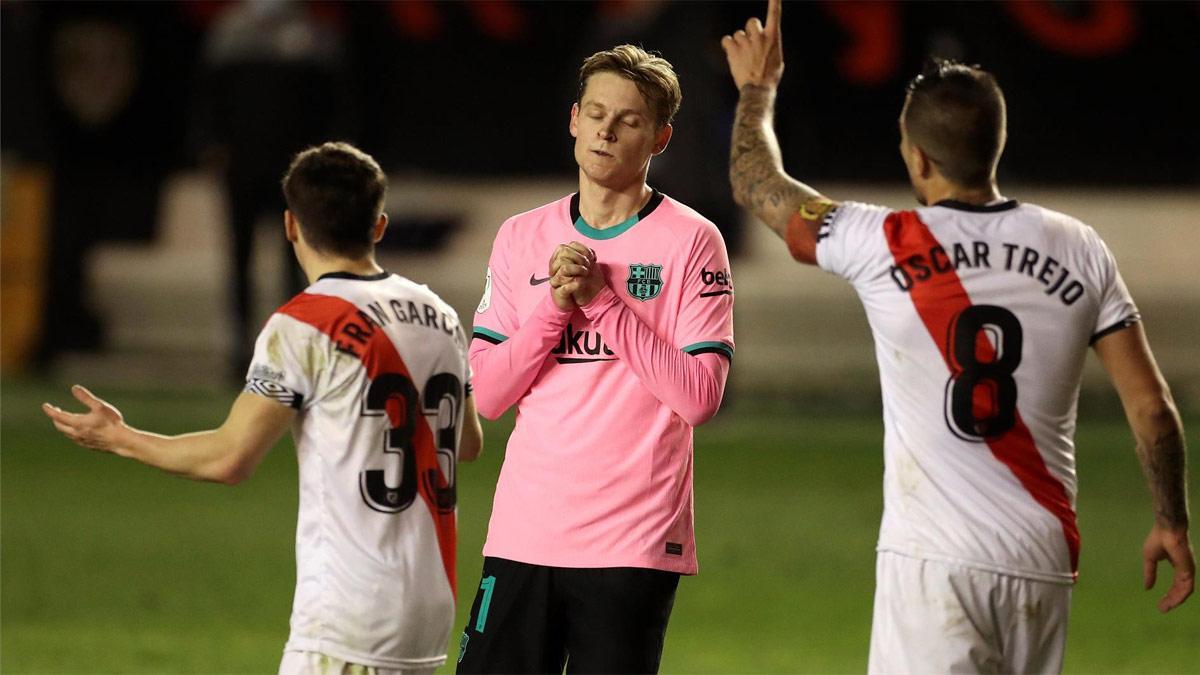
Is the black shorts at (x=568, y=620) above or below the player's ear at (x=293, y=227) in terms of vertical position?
below

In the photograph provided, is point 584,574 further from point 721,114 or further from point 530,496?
point 721,114

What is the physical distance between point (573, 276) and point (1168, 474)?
1.54 meters

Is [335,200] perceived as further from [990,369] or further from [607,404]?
[990,369]

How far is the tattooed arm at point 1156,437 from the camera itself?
13.8 ft

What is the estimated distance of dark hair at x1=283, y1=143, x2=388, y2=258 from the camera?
4336 mm

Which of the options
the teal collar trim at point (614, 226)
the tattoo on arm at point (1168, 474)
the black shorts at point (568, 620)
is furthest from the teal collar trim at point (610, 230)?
the tattoo on arm at point (1168, 474)

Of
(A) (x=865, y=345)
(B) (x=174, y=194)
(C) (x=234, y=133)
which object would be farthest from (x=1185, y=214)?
(B) (x=174, y=194)

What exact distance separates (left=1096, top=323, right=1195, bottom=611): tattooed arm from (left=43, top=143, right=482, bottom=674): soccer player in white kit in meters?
1.65

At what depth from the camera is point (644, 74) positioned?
453 cm

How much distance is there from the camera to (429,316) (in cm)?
438

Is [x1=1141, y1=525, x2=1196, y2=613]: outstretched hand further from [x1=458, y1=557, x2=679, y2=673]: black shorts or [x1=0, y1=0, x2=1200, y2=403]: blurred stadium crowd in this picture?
[x1=0, y1=0, x2=1200, y2=403]: blurred stadium crowd

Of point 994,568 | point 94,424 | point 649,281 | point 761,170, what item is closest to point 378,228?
point 649,281

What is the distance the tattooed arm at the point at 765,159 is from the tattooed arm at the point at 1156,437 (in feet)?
2.53

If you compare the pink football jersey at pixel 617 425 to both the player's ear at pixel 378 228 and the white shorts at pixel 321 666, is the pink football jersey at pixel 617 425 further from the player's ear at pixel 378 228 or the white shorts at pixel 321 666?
the white shorts at pixel 321 666
